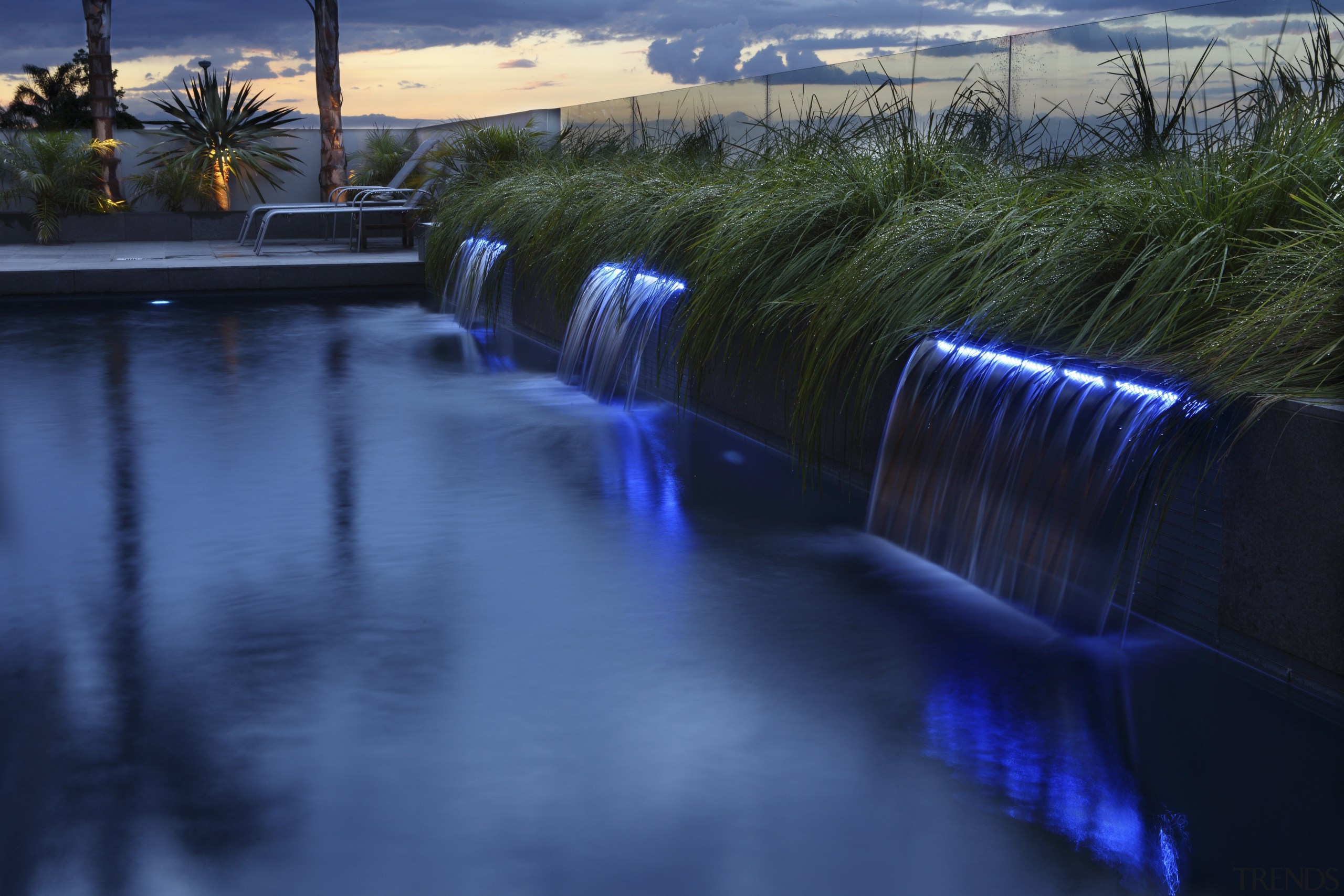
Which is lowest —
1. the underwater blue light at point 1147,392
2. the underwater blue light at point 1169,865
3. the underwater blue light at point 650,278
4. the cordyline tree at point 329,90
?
the underwater blue light at point 1169,865

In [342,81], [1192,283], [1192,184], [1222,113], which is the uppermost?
[342,81]

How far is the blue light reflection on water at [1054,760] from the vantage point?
1.87 meters

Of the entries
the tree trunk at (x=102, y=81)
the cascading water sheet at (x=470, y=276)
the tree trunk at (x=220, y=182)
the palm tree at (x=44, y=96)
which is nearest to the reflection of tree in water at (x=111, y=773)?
the cascading water sheet at (x=470, y=276)

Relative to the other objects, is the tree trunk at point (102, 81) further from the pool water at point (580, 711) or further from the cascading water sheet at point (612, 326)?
the pool water at point (580, 711)

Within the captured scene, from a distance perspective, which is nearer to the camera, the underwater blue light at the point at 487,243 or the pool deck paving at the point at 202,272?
the underwater blue light at the point at 487,243

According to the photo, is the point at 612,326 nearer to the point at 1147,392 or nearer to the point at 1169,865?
the point at 1147,392

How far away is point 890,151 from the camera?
4.34m

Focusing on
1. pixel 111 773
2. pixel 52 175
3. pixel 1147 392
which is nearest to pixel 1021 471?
pixel 1147 392

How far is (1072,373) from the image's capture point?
2.85 meters

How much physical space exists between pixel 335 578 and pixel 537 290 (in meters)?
4.24

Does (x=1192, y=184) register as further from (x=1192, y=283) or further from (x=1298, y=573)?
(x=1298, y=573)

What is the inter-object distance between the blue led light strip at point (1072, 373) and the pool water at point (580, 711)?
0.54 meters

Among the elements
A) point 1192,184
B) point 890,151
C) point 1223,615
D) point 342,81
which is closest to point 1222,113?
point 1192,184

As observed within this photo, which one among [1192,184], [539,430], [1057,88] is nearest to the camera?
[1192,184]
